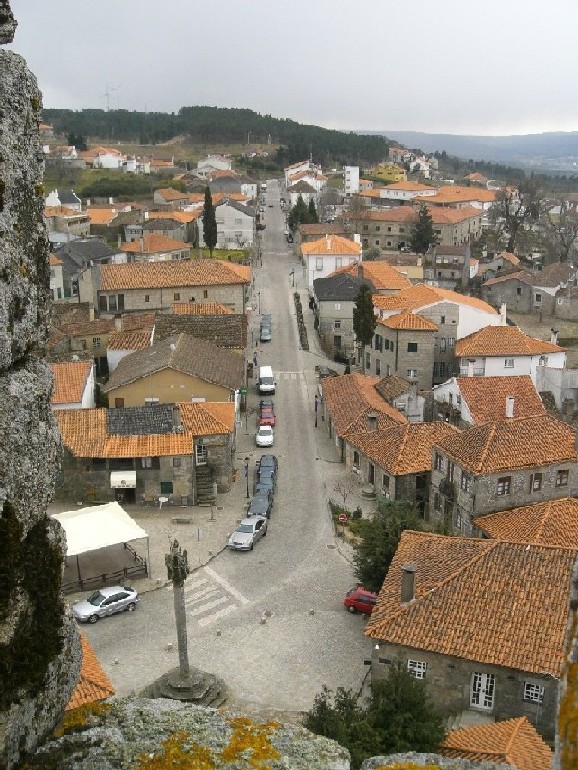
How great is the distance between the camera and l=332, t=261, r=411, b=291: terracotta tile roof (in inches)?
2564

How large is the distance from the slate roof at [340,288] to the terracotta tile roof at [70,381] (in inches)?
949

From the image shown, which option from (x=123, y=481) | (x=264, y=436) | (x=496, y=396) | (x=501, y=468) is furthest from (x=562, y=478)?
(x=123, y=481)

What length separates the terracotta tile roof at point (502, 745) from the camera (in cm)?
1536

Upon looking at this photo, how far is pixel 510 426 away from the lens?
30219 mm

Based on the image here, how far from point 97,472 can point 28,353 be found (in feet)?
87.6

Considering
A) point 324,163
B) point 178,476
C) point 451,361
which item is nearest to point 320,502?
point 178,476

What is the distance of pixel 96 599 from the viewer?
24703 millimetres

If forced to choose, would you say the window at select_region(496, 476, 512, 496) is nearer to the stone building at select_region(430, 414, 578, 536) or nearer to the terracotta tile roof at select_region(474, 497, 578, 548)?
the stone building at select_region(430, 414, 578, 536)

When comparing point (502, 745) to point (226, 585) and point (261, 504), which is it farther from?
point (261, 504)

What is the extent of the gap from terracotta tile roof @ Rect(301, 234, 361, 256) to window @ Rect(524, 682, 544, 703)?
2279 inches

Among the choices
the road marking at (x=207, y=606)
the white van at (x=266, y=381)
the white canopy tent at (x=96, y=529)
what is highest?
the white canopy tent at (x=96, y=529)

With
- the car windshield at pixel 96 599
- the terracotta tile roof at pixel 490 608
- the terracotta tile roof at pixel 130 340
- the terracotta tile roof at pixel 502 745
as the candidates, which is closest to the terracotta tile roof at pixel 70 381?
the terracotta tile roof at pixel 130 340

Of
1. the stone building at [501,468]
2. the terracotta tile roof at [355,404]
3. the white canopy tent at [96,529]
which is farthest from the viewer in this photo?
the terracotta tile roof at [355,404]

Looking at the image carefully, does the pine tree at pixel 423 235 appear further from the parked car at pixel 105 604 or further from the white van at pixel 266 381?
the parked car at pixel 105 604
